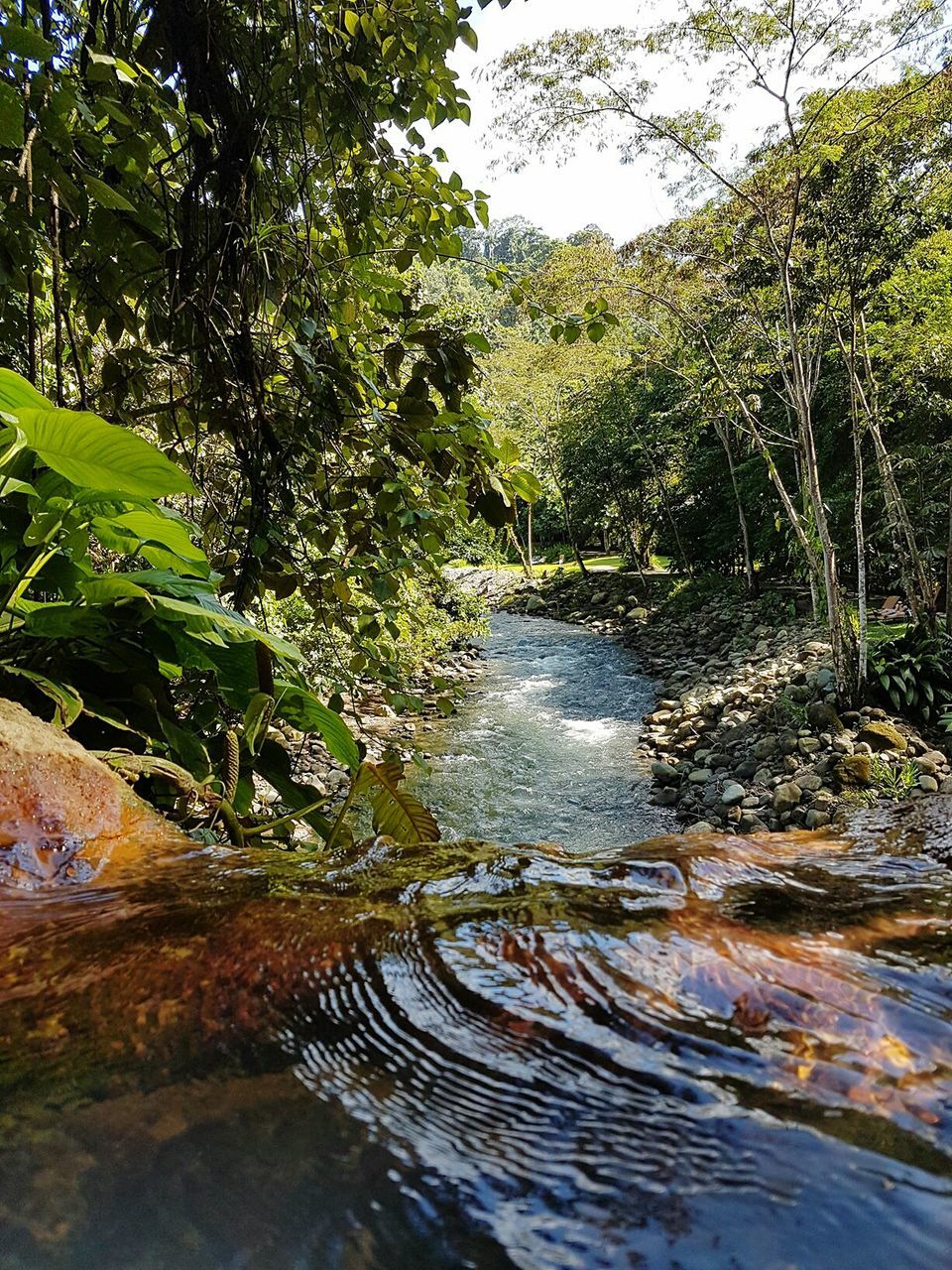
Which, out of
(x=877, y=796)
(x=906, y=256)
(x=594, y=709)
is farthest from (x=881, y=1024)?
(x=594, y=709)

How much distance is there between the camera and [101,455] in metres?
1.24

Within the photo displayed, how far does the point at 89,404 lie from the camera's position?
2.09 m

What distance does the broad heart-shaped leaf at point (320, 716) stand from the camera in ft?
5.74

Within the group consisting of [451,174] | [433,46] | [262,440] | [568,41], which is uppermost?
[568,41]

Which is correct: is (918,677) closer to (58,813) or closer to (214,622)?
(214,622)

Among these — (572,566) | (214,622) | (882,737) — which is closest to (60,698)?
(214,622)

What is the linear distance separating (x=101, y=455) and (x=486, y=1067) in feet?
3.79

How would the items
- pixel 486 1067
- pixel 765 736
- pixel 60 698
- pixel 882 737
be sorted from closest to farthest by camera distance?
1. pixel 486 1067
2. pixel 60 698
3. pixel 882 737
4. pixel 765 736

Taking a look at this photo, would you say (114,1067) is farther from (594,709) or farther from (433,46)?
(594,709)

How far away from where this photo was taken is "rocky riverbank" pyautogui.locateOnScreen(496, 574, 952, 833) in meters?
5.85

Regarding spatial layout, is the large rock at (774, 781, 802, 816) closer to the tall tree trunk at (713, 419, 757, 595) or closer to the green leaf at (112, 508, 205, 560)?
the green leaf at (112, 508, 205, 560)

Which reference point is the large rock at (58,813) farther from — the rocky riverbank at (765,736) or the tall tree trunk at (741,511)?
the tall tree trunk at (741,511)

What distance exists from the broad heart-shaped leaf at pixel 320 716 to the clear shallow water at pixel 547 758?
4192mm

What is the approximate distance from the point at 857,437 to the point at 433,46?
7136 millimetres
